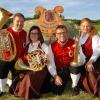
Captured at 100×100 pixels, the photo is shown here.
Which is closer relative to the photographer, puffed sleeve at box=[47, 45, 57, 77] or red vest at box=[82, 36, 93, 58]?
puffed sleeve at box=[47, 45, 57, 77]

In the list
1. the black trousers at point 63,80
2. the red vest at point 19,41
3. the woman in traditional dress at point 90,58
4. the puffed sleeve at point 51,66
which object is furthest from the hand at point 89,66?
the red vest at point 19,41

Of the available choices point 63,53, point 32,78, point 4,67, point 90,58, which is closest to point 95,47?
point 90,58

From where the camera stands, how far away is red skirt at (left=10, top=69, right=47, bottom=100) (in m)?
7.61

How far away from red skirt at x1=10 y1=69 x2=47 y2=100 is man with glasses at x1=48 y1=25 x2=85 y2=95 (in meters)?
0.25

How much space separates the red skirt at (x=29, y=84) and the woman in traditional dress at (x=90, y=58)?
81 cm

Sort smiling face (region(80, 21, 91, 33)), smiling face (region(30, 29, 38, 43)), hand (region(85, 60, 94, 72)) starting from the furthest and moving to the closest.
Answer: smiling face (region(80, 21, 91, 33)) → smiling face (region(30, 29, 38, 43)) → hand (region(85, 60, 94, 72))

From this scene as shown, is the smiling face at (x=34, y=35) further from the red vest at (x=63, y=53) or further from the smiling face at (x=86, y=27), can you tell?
the smiling face at (x=86, y=27)

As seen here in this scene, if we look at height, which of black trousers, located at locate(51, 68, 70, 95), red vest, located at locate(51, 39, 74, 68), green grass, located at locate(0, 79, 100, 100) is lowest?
green grass, located at locate(0, 79, 100, 100)

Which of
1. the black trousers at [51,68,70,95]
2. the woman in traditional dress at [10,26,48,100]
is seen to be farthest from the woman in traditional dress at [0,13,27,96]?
the black trousers at [51,68,70,95]

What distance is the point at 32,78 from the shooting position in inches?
299

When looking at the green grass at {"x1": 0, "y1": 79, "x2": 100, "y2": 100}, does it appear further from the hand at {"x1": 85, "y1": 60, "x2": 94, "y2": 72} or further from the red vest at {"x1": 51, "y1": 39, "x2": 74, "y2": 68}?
the red vest at {"x1": 51, "y1": 39, "x2": 74, "y2": 68}

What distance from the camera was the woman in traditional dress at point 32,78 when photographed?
7620mm

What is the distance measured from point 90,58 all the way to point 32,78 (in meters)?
1.17

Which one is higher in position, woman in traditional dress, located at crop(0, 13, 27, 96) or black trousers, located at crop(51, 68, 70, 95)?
woman in traditional dress, located at crop(0, 13, 27, 96)
